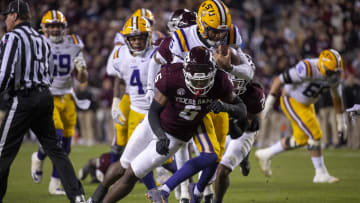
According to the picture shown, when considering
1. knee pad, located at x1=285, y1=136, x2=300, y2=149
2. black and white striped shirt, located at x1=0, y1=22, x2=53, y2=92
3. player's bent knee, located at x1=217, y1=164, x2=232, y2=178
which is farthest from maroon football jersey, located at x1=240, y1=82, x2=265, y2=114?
knee pad, located at x1=285, y1=136, x2=300, y2=149

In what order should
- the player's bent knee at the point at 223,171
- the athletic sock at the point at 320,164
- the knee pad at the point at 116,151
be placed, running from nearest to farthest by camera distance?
the player's bent knee at the point at 223,171
the knee pad at the point at 116,151
the athletic sock at the point at 320,164

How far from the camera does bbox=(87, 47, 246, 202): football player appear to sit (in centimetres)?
480

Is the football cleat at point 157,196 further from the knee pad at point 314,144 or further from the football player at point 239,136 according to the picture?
the knee pad at point 314,144

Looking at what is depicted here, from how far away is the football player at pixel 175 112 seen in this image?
4805mm

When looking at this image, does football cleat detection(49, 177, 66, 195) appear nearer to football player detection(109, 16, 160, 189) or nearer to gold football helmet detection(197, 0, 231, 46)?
football player detection(109, 16, 160, 189)

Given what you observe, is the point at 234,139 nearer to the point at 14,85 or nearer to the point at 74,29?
the point at 14,85

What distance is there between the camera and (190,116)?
5.05 meters

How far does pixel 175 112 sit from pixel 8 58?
1.62 m

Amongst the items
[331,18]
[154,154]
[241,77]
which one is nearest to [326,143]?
[331,18]

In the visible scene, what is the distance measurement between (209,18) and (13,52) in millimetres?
1875

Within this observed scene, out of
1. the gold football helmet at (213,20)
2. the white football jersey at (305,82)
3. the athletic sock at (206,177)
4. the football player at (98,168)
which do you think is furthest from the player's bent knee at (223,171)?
the white football jersey at (305,82)

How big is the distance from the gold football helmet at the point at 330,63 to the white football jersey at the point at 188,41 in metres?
2.89

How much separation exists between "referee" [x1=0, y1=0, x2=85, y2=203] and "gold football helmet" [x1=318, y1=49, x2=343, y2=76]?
4372mm

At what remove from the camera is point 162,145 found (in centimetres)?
472
